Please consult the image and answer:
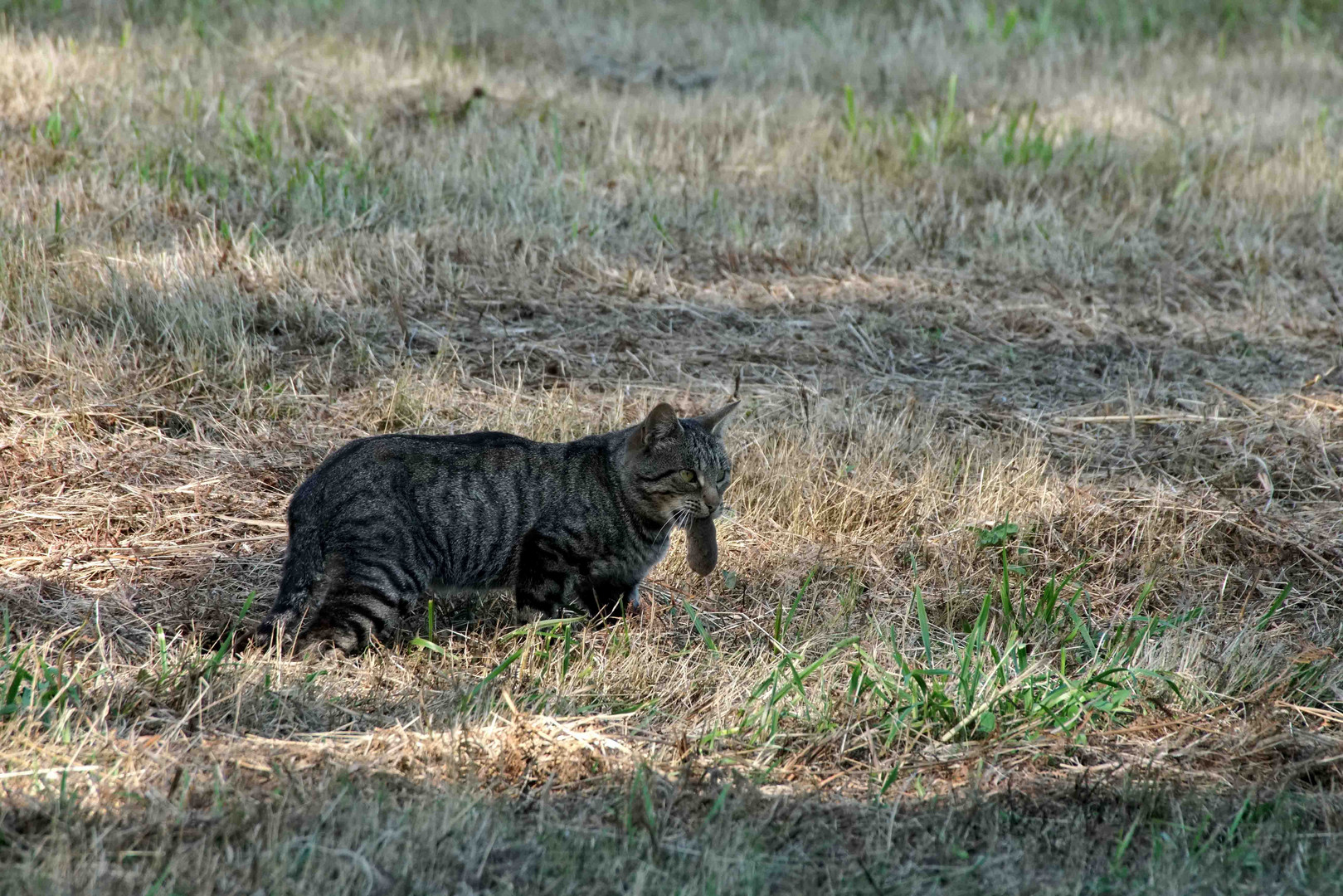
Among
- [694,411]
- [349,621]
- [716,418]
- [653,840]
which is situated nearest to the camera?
[653,840]

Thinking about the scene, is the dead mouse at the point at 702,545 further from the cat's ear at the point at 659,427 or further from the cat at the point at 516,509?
the cat's ear at the point at 659,427

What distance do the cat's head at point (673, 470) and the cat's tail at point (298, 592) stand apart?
1144mm

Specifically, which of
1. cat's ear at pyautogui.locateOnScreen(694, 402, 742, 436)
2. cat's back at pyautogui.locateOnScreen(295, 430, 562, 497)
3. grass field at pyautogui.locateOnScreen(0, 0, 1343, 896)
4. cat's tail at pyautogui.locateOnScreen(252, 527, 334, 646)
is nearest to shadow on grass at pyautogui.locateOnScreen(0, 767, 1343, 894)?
grass field at pyautogui.locateOnScreen(0, 0, 1343, 896)

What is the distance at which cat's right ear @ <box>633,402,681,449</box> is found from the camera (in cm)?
452

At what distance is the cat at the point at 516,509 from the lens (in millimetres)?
4238

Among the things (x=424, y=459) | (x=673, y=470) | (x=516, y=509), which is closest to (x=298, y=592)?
(x=424, y=459)

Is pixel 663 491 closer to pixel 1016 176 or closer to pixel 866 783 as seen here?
pixel 866 783

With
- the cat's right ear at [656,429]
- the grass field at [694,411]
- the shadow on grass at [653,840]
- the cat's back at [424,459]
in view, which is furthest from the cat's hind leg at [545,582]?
the shadow on grass at [653,840]

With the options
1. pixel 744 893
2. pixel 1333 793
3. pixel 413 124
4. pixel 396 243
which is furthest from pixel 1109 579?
pixel 413 124

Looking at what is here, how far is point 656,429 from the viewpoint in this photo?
4566mm

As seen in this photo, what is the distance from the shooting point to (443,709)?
3.76m

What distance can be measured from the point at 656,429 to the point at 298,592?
1358mm

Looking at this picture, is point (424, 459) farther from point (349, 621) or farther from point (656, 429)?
point (656, 429)

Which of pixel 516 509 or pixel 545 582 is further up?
pixel 516 509
